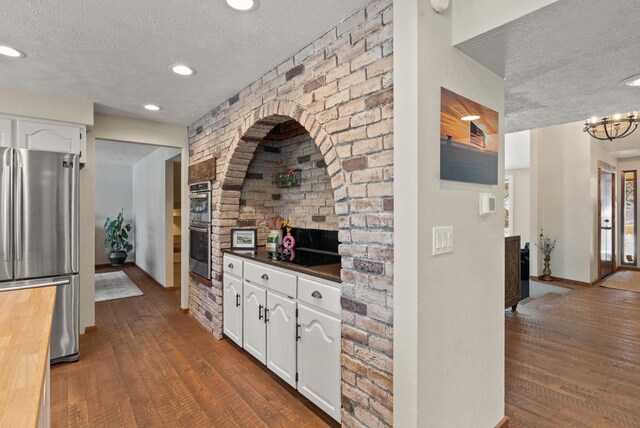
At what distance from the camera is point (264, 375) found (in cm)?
268

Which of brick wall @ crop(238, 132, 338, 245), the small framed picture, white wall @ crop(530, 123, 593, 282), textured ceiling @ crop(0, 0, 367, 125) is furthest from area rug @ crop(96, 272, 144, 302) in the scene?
white wall @ crop(530, 123, 593, 282)

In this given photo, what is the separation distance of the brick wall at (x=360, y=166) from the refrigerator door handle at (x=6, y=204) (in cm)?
236

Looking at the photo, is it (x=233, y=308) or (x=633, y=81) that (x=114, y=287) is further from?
(x=633, y=81)

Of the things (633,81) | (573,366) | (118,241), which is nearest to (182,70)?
(633,81)

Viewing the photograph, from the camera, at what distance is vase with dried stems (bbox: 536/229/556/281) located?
6125 millimetres

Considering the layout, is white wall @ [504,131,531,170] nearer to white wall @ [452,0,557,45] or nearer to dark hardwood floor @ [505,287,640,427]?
dark hardwood floor @ [505,287,640,427]

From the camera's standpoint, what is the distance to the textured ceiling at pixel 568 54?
1368mm

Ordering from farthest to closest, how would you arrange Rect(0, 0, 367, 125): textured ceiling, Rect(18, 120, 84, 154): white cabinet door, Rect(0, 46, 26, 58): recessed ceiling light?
Rect(18, 120, 84, 154): white cabinet door, Rect(0, 46, 26, 58): recessed ceiling light, Rect(0, 0, 367, 125): textured ceiling

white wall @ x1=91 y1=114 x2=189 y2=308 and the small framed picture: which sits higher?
white wall @ x1=91 y1=114 x2=189 y2=308

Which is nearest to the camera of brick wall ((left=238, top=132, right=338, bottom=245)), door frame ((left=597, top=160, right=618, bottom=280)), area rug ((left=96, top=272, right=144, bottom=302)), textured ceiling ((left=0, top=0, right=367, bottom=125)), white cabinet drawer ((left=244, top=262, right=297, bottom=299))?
textured ceiling ((left=0, top=0, right=367, bottom=125))

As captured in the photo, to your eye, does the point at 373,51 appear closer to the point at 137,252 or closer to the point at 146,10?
the point at 146,10

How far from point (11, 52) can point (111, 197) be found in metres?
6.03

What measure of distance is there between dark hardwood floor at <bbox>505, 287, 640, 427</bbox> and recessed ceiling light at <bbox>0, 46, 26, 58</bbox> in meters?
3.99

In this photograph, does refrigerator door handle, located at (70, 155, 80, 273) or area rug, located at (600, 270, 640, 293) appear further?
area rug, located at (600, 270, 640, 293)
